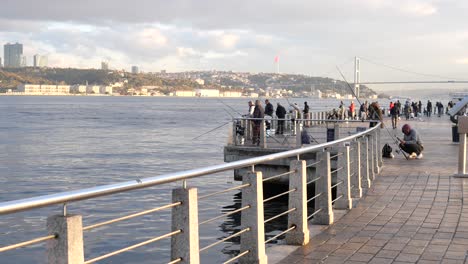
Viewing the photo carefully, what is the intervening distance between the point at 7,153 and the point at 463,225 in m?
38.2

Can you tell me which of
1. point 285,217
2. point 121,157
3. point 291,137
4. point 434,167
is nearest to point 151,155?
point 121,157

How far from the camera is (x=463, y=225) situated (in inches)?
338

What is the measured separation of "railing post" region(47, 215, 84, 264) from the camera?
352 centimetres

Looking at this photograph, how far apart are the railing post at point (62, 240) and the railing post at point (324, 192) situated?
5436 millimetres

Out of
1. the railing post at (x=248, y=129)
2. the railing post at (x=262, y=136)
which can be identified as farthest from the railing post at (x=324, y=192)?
the railing post at (x=248, y=129)

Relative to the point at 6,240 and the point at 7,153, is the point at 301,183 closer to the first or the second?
the point at 6,240

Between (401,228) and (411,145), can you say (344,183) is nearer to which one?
(401,228)

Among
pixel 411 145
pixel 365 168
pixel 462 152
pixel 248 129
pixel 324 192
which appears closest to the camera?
pixel 324 192

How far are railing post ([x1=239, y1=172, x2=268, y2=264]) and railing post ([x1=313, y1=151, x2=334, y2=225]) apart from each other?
2648 mm

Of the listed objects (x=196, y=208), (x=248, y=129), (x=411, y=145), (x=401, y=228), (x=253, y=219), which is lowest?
(x=401, y=228)

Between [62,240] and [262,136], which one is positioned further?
[262,136]

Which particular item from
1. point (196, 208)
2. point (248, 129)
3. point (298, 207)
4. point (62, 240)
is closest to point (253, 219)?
point (196, 208)

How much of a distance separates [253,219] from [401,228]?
2.99 metres

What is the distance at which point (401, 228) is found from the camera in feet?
27.5
